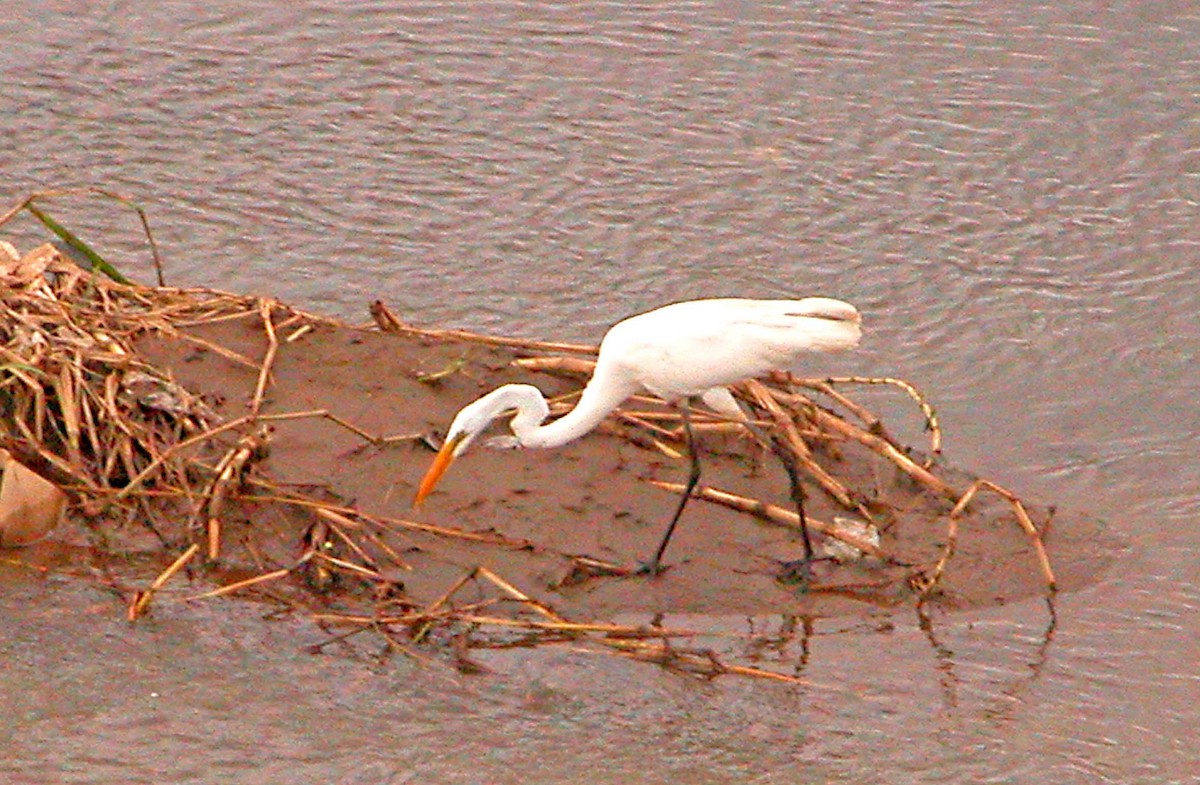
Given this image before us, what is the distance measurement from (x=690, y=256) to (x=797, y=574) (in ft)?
8.01

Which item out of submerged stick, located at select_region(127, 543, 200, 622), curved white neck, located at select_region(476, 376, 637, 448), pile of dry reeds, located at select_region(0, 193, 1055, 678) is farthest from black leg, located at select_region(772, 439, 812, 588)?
submerged stick, located at select_region(127, 543, 200, 622)

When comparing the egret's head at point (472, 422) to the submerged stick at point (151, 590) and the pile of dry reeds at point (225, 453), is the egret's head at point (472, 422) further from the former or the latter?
the submerged stick at point (151, 590)

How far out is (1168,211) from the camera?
894cm

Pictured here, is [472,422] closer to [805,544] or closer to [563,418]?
[563,418]

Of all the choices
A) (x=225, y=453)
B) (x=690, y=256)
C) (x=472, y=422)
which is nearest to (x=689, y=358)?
(x=472, y=422)

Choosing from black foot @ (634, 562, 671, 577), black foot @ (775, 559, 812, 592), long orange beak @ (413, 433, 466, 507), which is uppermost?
long orange beak @ (413, 433, 466, 507)

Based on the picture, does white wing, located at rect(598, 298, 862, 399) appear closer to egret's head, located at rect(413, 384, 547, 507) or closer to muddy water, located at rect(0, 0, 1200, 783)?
egret's head, located at rect(413, 384, 547, 507)

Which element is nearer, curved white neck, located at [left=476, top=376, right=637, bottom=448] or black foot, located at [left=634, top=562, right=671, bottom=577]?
black foot, located at [left=634, top=562, right=671, bottom=577]

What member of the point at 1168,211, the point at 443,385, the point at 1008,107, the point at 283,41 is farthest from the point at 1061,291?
the point at 283,41

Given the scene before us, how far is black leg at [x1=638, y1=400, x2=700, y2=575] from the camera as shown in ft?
21.0

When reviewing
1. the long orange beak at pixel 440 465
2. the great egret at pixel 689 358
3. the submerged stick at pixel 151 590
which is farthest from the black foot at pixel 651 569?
the submerged stick at pixel 151 590

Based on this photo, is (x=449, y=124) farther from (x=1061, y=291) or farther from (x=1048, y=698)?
(x=1048, y=698)

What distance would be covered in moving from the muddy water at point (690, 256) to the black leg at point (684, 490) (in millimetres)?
380

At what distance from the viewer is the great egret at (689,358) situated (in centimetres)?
655
